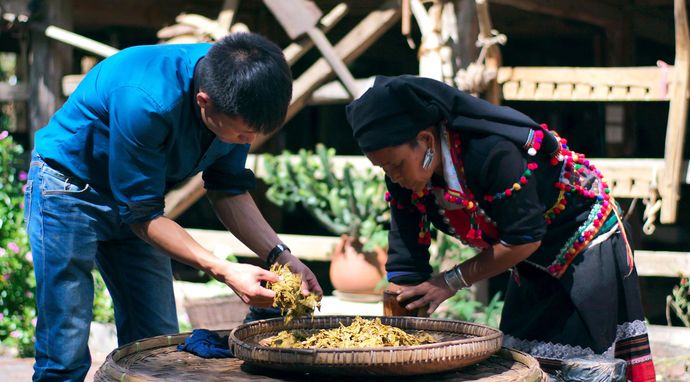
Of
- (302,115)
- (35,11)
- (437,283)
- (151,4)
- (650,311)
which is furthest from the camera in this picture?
(302,115)

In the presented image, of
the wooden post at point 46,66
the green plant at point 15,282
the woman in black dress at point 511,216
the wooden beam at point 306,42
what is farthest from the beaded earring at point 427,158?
the wooden post at point 46,66

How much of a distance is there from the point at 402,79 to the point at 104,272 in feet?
4.75

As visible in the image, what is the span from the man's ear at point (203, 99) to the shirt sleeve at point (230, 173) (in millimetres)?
491

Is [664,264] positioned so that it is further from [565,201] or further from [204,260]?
[204,260]

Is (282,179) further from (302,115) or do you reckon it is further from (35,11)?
(302,115)

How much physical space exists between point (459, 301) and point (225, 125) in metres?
3.23

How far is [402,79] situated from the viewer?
283 centimetres

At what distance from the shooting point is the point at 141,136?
2.94 metres

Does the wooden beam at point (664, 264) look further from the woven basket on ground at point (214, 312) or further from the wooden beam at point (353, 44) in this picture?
the woven basket on ground at point (214, 312)

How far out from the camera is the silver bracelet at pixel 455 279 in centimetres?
311

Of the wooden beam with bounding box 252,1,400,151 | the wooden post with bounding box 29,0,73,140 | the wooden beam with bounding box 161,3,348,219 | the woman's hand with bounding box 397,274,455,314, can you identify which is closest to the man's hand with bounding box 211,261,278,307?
the woman's hand with bounding box 397,274,455,314

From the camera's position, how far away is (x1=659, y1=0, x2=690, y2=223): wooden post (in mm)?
5449

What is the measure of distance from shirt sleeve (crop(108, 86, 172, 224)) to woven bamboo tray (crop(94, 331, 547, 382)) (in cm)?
42

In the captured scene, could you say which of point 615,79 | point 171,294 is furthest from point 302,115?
point 171,294
